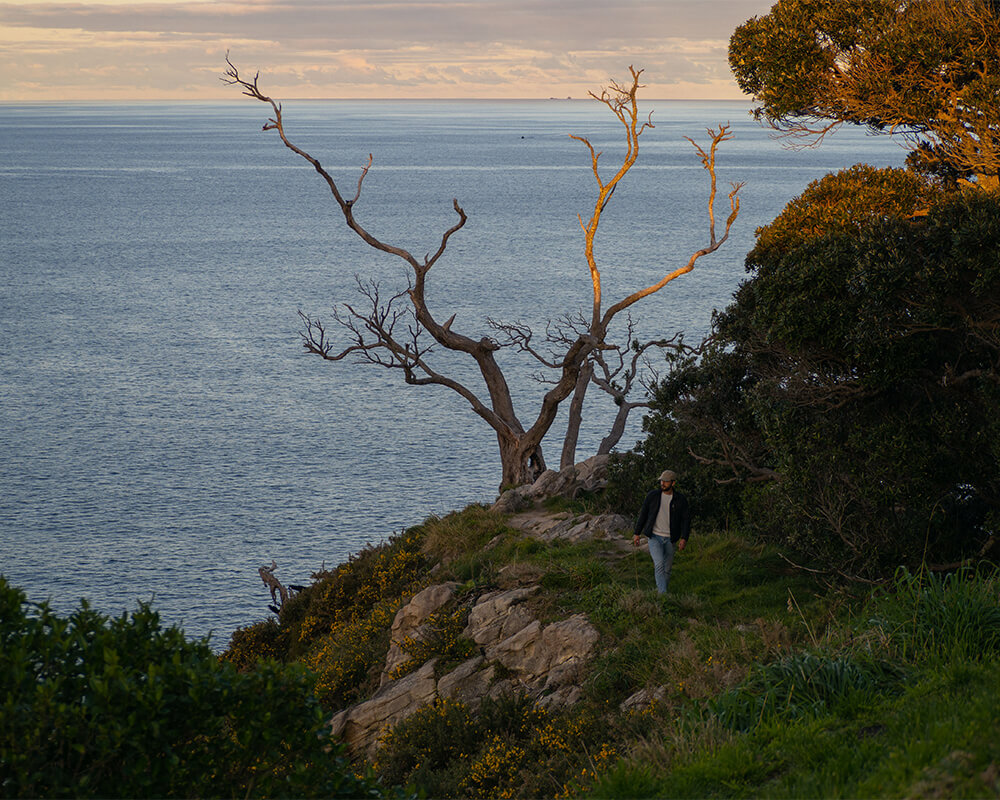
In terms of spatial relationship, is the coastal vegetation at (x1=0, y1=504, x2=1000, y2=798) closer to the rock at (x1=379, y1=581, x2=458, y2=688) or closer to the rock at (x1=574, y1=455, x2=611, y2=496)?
the rock at (x1=379, y1=581, x2=458, y2=688)

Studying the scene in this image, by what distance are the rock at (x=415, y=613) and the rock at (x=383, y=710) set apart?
3.13ft

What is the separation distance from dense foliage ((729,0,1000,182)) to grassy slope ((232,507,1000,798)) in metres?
10.9

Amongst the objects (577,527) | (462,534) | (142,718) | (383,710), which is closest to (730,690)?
(142,718)

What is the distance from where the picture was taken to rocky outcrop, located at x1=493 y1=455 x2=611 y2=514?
23.1 metres

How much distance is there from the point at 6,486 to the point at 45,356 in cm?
2393

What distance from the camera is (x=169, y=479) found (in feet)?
163

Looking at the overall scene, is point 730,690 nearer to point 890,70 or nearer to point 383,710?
point 383,710

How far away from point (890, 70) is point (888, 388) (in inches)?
398

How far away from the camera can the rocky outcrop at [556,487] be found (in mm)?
23062

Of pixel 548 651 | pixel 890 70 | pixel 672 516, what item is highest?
pixel 890 70

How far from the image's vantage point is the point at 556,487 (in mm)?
23672

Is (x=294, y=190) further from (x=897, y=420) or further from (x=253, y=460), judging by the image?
(x=897, y=420)

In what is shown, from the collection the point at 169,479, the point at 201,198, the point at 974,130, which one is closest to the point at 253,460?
the point at 169,479

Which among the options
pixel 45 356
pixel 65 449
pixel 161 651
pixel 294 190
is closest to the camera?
pixel 161 651
